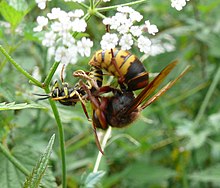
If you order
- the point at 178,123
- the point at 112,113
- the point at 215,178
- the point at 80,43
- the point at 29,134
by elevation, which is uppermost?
the point at 80,43

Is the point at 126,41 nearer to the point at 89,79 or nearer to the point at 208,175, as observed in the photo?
the point at 89,79

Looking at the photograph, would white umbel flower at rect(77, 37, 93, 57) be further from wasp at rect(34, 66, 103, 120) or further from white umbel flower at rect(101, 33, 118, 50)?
wasp at rect(34, 66, 103, 120)

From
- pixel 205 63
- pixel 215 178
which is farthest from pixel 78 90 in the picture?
pixel 205 63

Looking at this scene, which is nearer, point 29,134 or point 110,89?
point 110,89

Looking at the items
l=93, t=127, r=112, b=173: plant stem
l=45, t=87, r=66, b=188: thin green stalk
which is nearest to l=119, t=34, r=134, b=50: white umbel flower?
l=45, t=87, r=66, b=188: thin green stalk

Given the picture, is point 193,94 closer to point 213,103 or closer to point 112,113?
point 213,103

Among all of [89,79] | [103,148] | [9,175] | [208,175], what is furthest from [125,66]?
[208,175]
